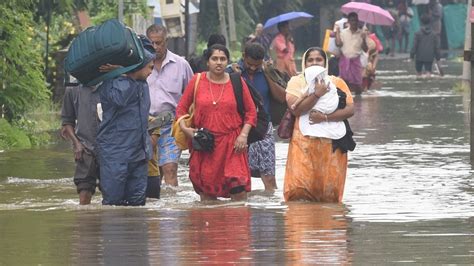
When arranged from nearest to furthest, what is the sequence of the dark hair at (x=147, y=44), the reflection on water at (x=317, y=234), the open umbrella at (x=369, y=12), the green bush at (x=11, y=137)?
the reflection on water at (x=317, y=234) < the dark hair at (x=147, y=44) < the green bush at (x=11, y=137) < the open umbrella at (x=369, y=12)

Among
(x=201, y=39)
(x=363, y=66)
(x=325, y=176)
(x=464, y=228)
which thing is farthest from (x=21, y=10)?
(x=201, y=39)

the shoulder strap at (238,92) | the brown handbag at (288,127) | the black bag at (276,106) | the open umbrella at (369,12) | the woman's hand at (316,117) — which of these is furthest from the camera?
the open umbrella at (369,12)

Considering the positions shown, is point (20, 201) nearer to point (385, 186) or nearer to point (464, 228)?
point (385, 186)

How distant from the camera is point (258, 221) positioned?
11.9 metres

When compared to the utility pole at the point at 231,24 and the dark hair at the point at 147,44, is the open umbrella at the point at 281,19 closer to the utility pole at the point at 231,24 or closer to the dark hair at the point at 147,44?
the utility pole at the point at 231,24

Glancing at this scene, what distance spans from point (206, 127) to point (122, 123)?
108 cm

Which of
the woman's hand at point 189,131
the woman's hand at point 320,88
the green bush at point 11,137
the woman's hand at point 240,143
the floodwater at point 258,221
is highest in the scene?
the woman's hand at point 320,88

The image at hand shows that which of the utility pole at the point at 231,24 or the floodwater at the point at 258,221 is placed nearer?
the floodwater at the point at 258,221

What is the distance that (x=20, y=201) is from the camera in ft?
47.1

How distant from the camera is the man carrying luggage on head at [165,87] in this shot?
14961mm

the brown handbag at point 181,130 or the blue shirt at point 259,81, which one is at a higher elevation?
the blue shirt at point 259,81

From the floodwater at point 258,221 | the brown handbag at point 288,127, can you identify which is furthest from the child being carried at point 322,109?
the floodwater at point 258,221

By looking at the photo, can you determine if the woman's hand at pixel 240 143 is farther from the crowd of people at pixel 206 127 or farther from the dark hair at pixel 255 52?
the dark hair at pixel 255 52

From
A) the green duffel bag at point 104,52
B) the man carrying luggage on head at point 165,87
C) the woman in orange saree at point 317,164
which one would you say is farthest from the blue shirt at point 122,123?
the man carrying luggage on head at point 165,87
